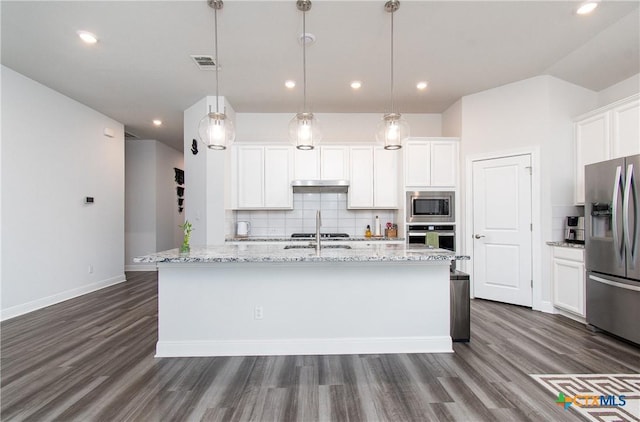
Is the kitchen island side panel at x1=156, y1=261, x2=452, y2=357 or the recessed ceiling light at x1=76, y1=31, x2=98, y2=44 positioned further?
the recessed ceiling light at x1=76, y1=31, x2=98, y2=44

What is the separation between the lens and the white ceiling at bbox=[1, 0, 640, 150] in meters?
2.69

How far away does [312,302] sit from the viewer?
2.73 metres

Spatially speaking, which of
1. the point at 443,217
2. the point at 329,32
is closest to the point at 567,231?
the point at 443,217

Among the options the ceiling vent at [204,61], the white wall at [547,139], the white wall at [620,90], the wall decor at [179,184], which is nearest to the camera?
the ceiling vent at [204,61]

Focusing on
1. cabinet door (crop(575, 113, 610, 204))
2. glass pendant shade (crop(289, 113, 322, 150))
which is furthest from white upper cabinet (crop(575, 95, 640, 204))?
glass pendant shade (crop(289, 113, 322, 150))

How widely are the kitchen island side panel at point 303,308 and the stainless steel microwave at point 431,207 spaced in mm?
1990

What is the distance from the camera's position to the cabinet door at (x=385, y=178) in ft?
16.3

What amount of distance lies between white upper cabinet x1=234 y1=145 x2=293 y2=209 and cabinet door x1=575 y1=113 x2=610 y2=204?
379 cm

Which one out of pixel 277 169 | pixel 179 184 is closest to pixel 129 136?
pixel 179 184

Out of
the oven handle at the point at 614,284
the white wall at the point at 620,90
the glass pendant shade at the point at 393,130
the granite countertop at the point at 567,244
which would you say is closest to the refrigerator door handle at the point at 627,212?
the oven handle at the point at 614,284

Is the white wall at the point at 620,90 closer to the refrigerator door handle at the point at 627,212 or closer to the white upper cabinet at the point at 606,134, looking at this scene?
the white upper cabinet at the point at 606,134

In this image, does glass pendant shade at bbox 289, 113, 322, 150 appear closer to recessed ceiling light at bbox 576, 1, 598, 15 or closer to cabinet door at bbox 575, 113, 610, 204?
recessed ceiling light at bbox 576, 1, 598, 15

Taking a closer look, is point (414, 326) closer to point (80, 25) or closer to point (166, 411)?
point (166, 411)

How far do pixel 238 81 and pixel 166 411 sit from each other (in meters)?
3.64
